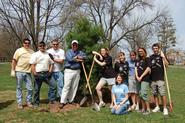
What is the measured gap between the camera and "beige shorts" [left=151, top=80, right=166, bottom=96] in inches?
421

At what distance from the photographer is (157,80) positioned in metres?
10.8

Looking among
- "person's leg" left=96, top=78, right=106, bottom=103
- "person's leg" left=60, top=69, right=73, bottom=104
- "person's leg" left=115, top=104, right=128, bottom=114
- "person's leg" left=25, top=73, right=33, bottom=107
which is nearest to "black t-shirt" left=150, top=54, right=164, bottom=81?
"person's leg" left=115, top=104, right=128, bottom=114

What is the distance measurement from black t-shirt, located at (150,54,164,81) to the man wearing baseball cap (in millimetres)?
2188

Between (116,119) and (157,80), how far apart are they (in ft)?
6.07

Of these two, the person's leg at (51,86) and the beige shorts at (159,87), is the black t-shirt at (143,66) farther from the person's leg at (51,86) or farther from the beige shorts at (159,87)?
the person's leg at (51,86)

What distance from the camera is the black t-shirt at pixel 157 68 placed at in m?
10.8

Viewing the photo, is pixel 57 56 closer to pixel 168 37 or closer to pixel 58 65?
pixel 58 65

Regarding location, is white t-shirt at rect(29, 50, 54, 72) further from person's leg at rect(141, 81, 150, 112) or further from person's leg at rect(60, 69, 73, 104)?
person's leg at rect(141, 81, 150, 112)

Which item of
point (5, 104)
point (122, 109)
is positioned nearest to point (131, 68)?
point (122, 109)

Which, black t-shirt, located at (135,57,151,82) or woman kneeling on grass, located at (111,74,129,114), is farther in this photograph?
black t-shirt, located at (135,57,151,82)

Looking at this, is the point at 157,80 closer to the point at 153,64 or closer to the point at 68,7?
the point at 153,64

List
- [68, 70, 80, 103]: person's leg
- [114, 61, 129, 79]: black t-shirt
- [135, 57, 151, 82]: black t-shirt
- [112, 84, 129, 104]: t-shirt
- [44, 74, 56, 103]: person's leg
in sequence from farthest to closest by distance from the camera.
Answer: [114, 61, 129, 79]: black t-shirt → [68, 70, 80, 103]: person's leg → [44, 74, 56, 103]: person's leg → [135, 57, 151, 82]: black t-shirt → [112, 84, 129, 104]: t-shirt

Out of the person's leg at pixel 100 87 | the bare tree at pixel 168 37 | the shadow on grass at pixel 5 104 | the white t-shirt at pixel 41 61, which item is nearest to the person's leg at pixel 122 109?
Answer: the person's leg at pixel 100 87

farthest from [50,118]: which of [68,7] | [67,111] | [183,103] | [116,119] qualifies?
[68,7]
